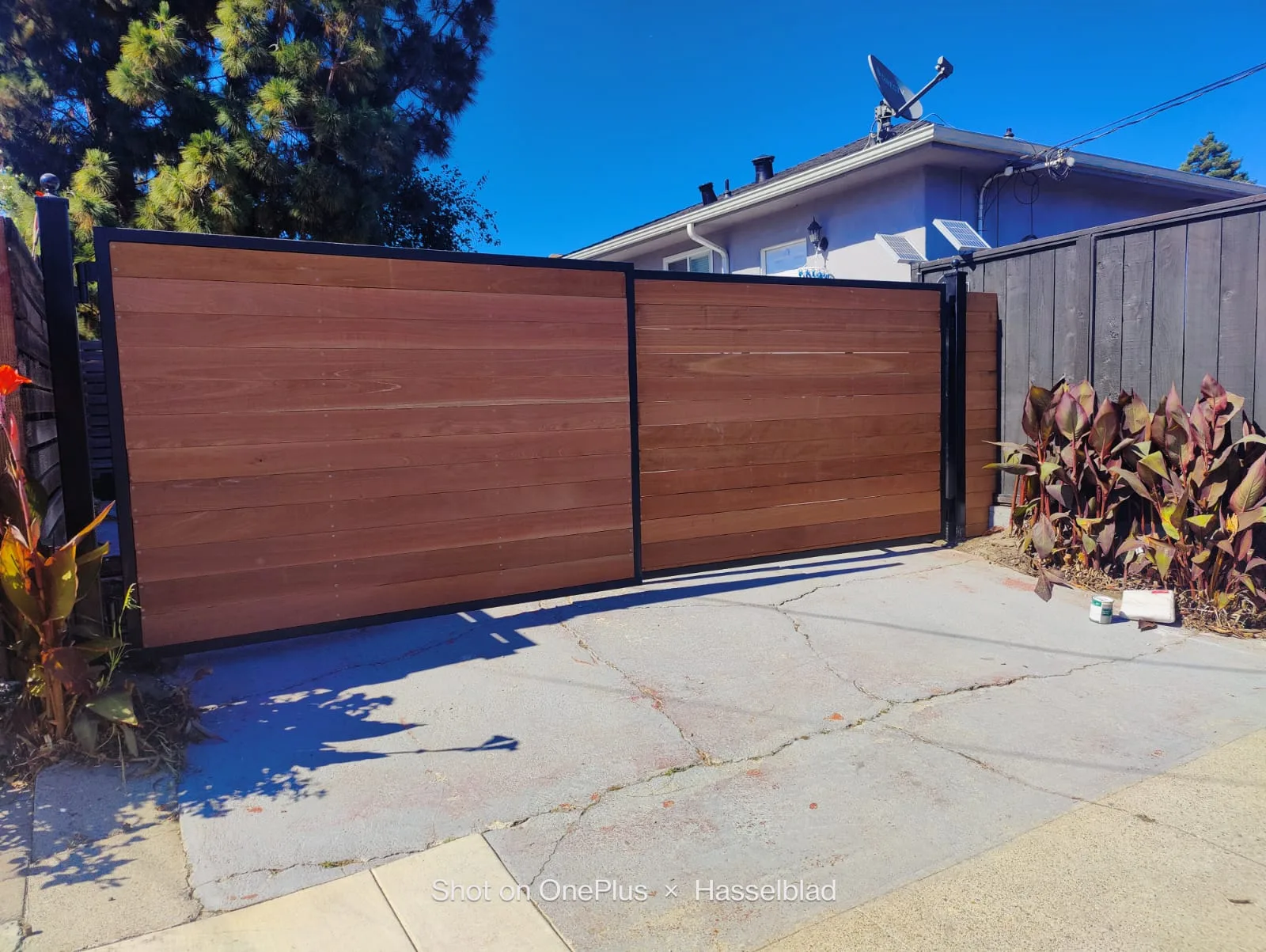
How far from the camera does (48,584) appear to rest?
2.89 meters

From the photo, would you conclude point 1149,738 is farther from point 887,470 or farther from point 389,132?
point 389,132

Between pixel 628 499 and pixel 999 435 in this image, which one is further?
pixel 999 435

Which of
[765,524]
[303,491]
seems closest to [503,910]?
[303,491]

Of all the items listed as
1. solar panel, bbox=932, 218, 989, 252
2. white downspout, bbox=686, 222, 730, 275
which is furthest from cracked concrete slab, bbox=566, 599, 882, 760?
white downspout, bbox=686, 222, 730, 275

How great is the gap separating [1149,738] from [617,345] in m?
3.33

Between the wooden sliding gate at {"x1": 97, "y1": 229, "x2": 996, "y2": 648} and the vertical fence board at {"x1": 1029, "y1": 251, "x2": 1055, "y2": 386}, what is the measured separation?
24.3 inches

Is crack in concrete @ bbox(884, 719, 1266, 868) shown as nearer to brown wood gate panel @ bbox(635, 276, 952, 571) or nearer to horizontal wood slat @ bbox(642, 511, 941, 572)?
horizontal wood slat @ bbox(642, 511, 941, 572)

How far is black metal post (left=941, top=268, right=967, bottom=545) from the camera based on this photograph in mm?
6266

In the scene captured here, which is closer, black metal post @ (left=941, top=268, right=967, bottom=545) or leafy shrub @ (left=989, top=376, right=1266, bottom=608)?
leafy shrub @ (left=989, top=376, right=1266, bottom=608)

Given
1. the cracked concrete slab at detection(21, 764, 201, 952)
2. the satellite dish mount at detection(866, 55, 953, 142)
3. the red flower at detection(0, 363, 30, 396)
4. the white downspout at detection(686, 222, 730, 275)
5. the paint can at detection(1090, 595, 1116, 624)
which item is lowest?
the cracked concrete slab at detection(21, 764, 201, 952)

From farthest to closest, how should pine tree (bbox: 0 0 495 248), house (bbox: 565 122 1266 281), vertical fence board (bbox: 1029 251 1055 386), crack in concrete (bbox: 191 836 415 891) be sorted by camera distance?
pine tree (bbox: 0 0 495 248) → house (bbox: 565 122 1266 281) → vertical fence board (bbox: 1029 251 1055 386) → crack in concrete (bbox: 191 836 415 891)

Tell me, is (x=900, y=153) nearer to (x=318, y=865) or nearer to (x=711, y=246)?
(x=711, y=246)

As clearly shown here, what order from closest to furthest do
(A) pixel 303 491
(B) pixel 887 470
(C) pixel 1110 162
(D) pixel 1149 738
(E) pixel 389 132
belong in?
(D) pixel 1149 738 → (A) pixel 303 491 → (B) pixel 887 470 → (C) pixel 1110 162 → (E) pixel 389 132

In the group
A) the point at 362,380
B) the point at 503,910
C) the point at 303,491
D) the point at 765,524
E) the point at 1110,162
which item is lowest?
the point at 503,910
